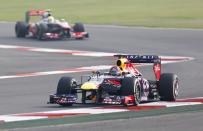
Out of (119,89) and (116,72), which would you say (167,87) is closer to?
(116,72)

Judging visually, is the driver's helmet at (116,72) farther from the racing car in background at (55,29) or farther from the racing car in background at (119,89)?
the racing car in background at (55,29)

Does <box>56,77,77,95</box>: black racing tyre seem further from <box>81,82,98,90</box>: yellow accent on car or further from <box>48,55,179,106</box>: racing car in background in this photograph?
<box>81,82,98,90</box>: yellow accent on car

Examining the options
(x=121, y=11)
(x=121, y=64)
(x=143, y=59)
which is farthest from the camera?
(x=121, y=11)

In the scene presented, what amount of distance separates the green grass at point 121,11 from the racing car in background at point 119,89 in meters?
25.3

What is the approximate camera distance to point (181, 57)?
28.2 m

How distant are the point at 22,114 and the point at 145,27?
90.2ft

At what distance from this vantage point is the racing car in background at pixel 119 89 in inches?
627

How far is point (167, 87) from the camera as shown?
55.2 feet

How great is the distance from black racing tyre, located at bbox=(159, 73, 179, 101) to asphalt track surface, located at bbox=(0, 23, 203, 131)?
119 centimetres

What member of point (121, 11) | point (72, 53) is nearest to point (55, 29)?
point (72, 53)

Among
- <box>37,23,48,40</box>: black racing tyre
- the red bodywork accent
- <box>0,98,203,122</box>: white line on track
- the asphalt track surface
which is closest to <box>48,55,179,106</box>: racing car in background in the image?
<box>0,98,203,122</box>: white line on track

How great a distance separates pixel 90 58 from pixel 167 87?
11.7 m

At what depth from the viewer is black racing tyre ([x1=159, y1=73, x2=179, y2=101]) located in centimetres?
1677

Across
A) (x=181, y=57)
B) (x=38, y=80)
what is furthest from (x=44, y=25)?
(x=38, y=80)
